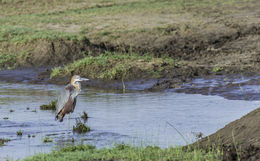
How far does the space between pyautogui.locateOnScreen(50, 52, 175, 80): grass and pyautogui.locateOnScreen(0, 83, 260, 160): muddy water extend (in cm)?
129

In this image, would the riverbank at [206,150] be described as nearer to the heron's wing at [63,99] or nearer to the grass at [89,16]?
the heron's wing at [63,99]

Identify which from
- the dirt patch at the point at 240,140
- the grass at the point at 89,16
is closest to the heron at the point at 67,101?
the dirt patch at the point at 240,140

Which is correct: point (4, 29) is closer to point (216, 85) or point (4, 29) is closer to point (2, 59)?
point (2, 59)

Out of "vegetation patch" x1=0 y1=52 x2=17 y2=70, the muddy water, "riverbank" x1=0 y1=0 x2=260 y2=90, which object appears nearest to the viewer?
the muddy water

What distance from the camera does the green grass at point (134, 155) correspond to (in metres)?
7.11

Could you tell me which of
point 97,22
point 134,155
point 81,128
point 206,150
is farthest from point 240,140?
point 97,22

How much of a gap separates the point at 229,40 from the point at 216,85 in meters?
7.66

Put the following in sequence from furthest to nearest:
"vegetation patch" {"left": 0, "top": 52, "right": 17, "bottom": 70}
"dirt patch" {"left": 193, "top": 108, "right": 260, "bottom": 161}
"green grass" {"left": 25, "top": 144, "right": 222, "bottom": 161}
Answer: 1. "vegetation patch" {"left": 0, "top": 52, "right": 17, "bottom": 70}
2. "green grass" {"left": 25, "top": 144, "right": 222, "bottom": 161}
3. "dirt patch" {"left": 193, "top": 108, "right": 260, "bottom": 161}

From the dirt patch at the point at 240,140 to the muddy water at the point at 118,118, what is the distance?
1079 millimetres

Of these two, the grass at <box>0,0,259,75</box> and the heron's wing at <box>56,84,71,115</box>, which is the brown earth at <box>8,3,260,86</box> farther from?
the heron's wing at <box>56,84,71,115</box>

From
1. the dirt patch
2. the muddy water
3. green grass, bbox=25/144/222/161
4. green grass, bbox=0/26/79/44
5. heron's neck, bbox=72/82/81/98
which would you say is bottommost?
the muddy water

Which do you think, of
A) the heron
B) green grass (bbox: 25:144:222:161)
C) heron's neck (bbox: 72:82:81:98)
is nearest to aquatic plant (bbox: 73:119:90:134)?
the heron

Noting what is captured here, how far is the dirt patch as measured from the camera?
7.00 meters

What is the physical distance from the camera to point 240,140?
24.9 feet
